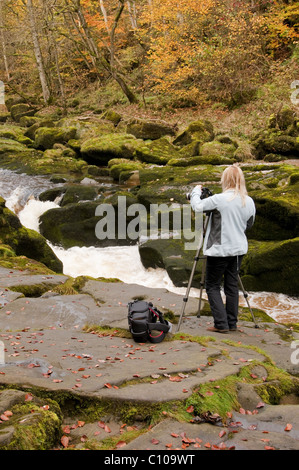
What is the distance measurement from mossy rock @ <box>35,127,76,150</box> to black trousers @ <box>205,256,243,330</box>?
2006 centimetres

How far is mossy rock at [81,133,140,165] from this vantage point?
789 inches

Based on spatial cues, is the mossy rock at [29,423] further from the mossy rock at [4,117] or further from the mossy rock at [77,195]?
the mossy rock at [4,117]

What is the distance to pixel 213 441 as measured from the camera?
2699 mm

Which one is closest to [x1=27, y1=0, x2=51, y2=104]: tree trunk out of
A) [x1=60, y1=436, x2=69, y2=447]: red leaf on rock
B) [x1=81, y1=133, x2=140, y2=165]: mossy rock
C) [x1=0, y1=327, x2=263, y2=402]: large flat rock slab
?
[x1=81, y1=133, x2=140, y2=165]: mossy rock

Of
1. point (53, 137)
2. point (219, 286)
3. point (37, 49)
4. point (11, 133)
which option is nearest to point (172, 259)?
point (219, 286)

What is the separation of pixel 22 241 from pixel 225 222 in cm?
644

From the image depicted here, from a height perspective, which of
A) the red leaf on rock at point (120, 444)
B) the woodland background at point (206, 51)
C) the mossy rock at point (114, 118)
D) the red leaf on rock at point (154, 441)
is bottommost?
the red leaf on rock at point (120, 444)

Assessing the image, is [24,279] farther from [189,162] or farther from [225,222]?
[189,162]

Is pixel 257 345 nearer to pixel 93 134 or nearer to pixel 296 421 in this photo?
pixel 296 421

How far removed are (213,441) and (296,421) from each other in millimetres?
751

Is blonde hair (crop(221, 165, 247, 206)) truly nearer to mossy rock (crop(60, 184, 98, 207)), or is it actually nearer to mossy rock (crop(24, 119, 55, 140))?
mossy rock (crop(60, 184, 98, 207))

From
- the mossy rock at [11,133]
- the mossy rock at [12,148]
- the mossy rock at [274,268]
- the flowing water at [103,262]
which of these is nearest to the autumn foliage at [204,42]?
the mossy rock at [11,133]

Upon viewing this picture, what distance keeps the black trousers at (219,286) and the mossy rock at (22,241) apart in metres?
5.73

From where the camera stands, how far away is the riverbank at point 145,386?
2.75 meters
